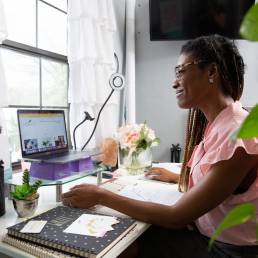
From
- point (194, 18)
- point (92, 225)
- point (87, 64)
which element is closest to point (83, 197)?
point (92, 225)

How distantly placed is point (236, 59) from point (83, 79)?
1.04 metres

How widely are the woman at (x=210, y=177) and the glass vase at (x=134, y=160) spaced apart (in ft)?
1.48

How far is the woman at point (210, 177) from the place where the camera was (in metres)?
0.80

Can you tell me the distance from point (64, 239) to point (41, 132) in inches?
23.4

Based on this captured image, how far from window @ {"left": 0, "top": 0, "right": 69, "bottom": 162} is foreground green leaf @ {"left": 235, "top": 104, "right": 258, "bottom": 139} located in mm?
1382


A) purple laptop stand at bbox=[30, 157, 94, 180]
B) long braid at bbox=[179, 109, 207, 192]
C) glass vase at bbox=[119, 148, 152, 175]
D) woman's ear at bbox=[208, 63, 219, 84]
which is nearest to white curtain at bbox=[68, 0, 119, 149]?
glass vase at bbox=[119, 148, 152, 175]

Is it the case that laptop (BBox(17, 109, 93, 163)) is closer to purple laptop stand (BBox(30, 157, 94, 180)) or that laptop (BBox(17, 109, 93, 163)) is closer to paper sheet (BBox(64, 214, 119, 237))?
purple laptop stand (BBox(30, 157, 94, 180))

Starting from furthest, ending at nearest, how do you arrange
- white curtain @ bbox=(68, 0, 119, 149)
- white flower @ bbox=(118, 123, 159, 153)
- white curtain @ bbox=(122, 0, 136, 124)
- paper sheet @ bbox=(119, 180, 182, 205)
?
white curtain @ bbox=(122, 0, 136, 124), white curtain @ bbox=(68, 0, 119, 149), white flower @ bbox=(118, 123, 159, 153), paper sheet @ bbox=(119, 180, 182, 205)

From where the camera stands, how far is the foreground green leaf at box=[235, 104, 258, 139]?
0.87 feet

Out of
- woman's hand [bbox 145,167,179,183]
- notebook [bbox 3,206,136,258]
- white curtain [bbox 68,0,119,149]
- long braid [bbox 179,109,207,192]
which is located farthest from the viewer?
white curtain [bbox 68,0,119,149]

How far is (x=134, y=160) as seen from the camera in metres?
1.59

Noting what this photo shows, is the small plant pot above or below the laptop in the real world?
below

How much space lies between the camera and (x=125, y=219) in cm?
88

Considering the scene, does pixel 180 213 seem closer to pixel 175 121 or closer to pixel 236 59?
pixel 236 59
